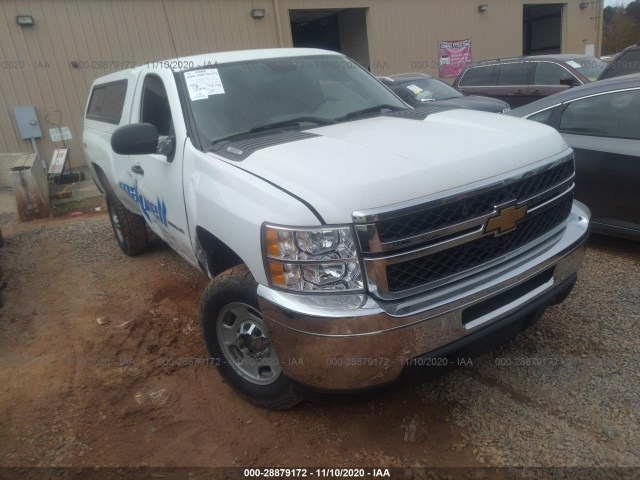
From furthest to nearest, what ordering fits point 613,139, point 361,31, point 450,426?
point 361,31 < point 613,139 < point 450,426

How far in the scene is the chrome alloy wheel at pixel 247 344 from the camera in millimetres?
2580

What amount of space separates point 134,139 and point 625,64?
26.1 feet

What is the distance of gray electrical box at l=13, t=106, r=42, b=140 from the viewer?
10594mm

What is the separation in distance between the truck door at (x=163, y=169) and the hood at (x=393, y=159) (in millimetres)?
782

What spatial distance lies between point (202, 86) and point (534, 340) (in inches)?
108

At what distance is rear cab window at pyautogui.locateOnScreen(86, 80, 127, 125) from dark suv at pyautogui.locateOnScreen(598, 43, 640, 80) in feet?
23.0

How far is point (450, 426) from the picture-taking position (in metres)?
2.57

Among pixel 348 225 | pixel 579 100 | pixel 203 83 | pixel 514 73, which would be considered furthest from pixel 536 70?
pixel 348 225

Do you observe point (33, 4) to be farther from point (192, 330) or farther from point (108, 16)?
point (192, 330)

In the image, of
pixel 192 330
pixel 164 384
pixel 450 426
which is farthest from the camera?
pixel 192 330

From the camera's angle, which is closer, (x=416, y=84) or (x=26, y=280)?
(x=26, y=280)

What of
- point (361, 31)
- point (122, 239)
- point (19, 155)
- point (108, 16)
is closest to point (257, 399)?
point (122, 239)

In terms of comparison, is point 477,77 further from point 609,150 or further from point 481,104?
point 609,150

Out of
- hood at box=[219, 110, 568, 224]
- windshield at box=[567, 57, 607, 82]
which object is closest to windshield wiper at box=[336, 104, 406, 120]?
hood at box=[219, 110, 568, 224]
